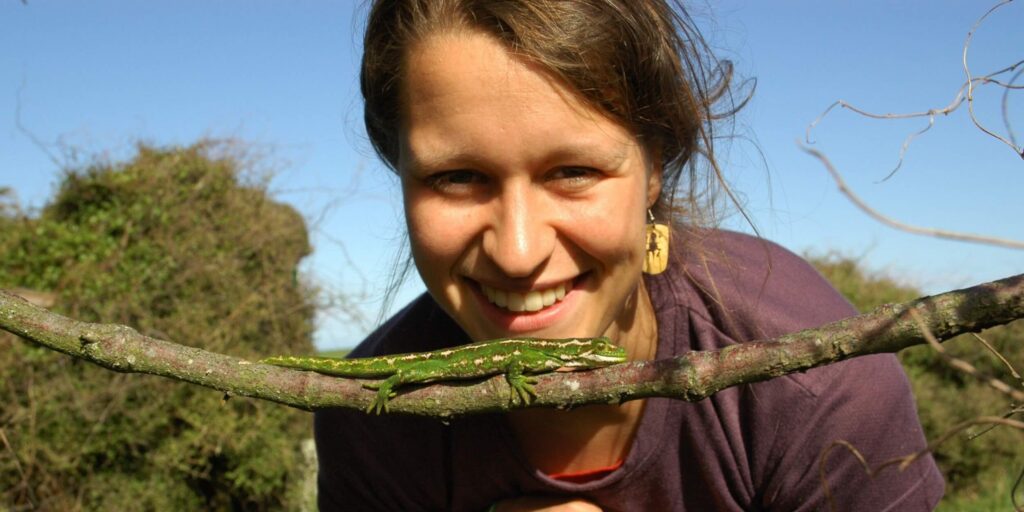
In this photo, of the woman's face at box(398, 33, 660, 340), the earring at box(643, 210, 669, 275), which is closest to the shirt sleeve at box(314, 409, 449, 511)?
the woman's face at box(398, 33, 660, 340)

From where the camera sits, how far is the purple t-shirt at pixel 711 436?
358 cm

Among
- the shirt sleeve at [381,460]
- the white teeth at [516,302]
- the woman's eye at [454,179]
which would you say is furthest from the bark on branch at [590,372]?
the shirt sleeve at [381,460]

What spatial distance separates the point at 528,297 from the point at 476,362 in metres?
0.37

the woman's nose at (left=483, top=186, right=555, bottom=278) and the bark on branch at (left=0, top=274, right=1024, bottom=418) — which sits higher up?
the woman's nose at (left=483, top=186, right=555, bottom=278)

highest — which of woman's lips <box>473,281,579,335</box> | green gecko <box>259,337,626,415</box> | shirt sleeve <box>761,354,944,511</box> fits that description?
woman's lips <box>473,281,579,335</box>

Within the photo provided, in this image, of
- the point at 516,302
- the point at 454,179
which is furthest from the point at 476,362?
the point at 454,179

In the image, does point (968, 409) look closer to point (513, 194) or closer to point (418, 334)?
point (418, 334)

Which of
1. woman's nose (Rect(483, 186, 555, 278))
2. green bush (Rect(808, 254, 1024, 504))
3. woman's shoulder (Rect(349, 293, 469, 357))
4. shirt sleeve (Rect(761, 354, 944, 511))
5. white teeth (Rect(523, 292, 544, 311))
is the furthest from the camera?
green bush (Rect(808, 254, 1024, 504))

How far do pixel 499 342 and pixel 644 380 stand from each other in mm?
805

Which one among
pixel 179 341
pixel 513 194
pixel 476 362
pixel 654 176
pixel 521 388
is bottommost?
pixel 521 388

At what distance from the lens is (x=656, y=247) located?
3.87m

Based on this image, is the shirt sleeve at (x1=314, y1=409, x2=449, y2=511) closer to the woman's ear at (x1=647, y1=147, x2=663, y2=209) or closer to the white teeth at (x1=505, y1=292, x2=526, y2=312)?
the white teeth at (x1=505, y1=292, x2=526, y2=312)

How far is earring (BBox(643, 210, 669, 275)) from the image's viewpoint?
386cm

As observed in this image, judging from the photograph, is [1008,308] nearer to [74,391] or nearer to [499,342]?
[499,342]
